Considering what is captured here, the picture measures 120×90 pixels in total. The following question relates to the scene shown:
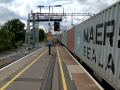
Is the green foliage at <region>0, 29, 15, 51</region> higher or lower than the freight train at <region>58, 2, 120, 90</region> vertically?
lower

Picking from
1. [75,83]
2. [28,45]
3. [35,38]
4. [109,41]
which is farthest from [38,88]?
[35,38]

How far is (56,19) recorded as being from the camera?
89.9 metres

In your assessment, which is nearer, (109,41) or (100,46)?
(109,41)

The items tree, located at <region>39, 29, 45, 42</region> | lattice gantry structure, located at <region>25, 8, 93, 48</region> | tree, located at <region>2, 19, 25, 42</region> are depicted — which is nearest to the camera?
lattice gantry structure, located at <region>25, 8, 93, 48</region>

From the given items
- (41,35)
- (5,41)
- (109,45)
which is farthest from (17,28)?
(109,45)

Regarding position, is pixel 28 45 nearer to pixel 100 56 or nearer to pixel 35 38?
pixel 35 38

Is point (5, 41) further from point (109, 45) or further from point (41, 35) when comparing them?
point (41, 35)

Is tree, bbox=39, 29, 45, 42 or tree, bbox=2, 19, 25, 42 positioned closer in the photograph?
tree, bbox=2, 19, 25, 42

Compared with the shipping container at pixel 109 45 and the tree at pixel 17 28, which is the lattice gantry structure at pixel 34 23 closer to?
the tree at pixel 17 28

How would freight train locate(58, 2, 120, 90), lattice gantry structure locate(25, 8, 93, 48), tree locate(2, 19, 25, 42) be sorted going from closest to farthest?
freight train locate(58, 2, 120, 90)
lattice gantry structure locate(25, 8, 93, 48)
tree locate(2, 19, 25, 42)

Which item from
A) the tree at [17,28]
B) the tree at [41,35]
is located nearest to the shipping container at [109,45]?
the tree at [17,28]

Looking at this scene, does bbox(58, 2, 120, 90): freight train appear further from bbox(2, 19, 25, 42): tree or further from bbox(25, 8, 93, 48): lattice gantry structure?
bbox(2, 19, 25, 42): tree

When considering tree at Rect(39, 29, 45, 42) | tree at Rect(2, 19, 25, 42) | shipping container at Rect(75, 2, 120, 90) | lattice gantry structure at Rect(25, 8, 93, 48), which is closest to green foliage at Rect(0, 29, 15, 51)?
lattice gantry structure at Rect(25, 8, 93, 48)

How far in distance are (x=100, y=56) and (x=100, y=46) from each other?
433 mm
